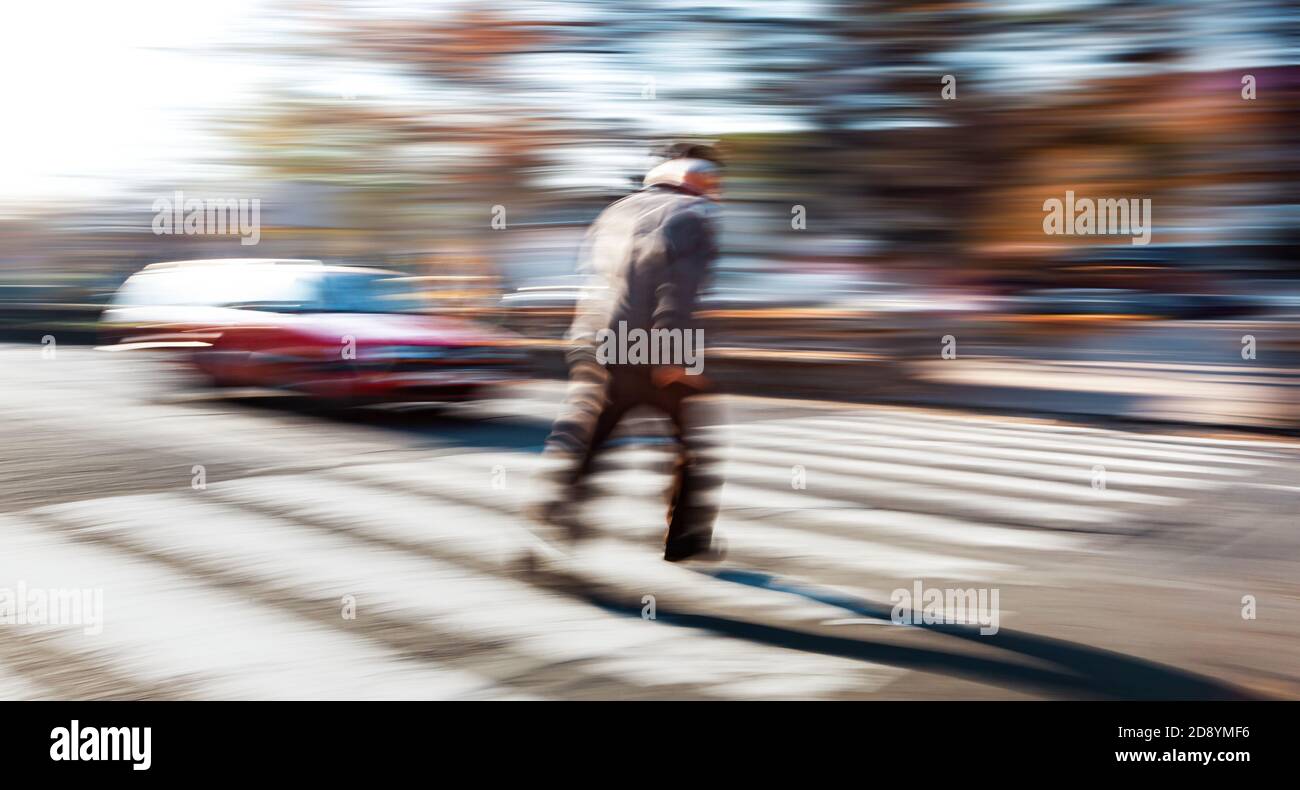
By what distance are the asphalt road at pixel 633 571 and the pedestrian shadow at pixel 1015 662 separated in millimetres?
13

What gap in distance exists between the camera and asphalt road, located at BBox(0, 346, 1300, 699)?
3752 mm

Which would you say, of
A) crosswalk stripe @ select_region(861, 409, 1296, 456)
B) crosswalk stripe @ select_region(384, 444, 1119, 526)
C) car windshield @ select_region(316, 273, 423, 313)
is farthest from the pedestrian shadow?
car windshield @ select_region(316, 273, 423, 313)

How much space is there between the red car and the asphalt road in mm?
851

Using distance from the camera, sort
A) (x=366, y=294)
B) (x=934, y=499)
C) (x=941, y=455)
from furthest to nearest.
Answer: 1. (x=366, y=294)
2. (x=941, y=455)
3. (x=934, y=499)

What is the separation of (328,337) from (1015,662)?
733 cm

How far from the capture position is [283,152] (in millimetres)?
22734

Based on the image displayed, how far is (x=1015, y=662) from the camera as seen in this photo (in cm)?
388

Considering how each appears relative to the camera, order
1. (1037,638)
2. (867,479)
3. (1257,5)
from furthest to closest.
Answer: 1. (1257,5)
2. (867,479)
3. (1037,638)

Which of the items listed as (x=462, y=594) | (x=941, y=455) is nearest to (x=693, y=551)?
(x=462, y=594)

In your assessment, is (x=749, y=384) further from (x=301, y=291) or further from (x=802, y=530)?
(x=802, y=530)

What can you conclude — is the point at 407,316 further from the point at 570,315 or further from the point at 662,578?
the point at 570,315

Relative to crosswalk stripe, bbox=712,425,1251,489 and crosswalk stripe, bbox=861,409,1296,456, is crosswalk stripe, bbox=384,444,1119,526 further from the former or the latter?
crosswalk stripe, bbox=861,409,1296,456
